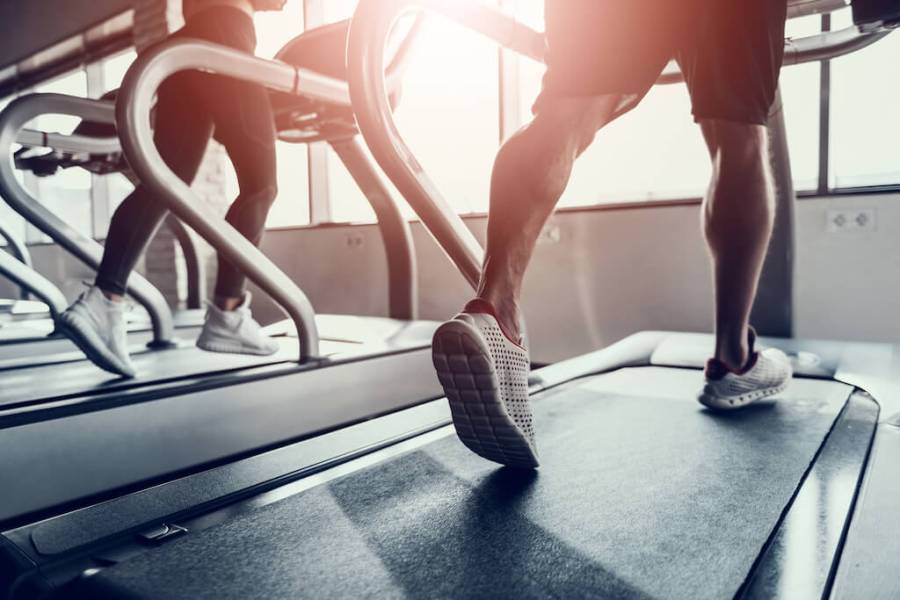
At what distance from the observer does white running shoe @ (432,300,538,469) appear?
859 millimetres

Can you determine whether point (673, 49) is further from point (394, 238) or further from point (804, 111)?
point (394, 238)

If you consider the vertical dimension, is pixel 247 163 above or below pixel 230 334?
above

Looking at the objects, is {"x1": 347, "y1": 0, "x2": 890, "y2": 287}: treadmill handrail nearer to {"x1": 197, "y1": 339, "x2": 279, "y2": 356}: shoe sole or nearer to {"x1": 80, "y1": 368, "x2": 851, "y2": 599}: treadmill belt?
{"x1": 80, "y1": 368, "x2": 851, "y2": 599}: treadmill belt

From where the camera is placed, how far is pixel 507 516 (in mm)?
851

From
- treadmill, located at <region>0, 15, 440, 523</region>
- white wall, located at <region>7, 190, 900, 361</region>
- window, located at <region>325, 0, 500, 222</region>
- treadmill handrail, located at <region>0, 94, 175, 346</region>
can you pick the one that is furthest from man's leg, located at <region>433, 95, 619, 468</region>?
window, located at <region>325, 0, 500, 222</region>

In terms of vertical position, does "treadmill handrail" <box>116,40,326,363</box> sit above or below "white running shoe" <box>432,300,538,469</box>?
above

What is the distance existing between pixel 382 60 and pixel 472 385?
878mm

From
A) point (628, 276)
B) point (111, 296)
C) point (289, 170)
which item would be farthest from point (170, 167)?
point (289, 170)

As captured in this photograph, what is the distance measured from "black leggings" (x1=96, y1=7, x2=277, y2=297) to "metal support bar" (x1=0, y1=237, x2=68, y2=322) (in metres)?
0.97

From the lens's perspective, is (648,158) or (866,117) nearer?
(866,117)

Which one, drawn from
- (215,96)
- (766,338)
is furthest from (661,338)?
(215,96)

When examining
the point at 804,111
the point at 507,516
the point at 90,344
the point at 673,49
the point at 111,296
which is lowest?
the point at 507,516

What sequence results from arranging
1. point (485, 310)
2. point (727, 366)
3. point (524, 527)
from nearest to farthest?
point (524, 527) → point (485, 310) → point (727, 366)

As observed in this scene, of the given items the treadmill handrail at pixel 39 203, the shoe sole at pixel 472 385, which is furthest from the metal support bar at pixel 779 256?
the treadmill handrail at pixel 39 203
